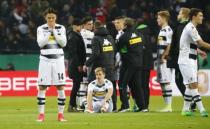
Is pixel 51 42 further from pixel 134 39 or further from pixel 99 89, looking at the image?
pixel 134 39

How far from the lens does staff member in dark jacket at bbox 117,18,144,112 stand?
22500mm

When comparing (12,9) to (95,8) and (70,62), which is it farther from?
(70,62)

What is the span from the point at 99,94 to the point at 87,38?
2.12 meters

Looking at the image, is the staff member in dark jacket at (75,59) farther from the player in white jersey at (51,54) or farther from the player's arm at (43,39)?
the player's arm at (43,39)

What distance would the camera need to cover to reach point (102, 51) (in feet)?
73.4

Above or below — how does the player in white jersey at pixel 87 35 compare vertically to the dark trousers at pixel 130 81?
above

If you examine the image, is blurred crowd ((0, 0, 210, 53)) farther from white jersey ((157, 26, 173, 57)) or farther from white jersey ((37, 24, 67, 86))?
white jersey ((37, 24, 67, 86))

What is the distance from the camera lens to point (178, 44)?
71.4 ft

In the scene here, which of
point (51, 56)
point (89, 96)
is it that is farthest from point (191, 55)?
point (51, 56)

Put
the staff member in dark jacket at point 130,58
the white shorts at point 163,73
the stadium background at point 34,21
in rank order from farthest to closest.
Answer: the stadium background at point 34,21 < the white shorts at point 163,73 < the staff member in dark jacket at point 130,58

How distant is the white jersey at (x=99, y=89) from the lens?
2202 centimetres

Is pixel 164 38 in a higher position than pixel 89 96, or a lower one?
higher

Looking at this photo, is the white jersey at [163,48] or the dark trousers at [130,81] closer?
the dark trousers at [130,81]

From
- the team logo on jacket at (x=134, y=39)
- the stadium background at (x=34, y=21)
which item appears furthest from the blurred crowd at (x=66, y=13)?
the team logo on jacket at (x=134, y=39)
